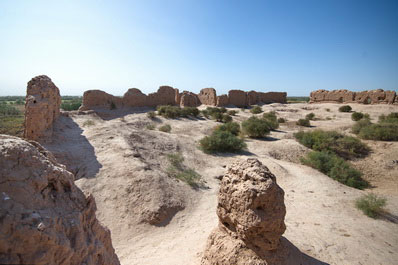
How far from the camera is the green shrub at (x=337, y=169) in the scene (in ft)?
28.3

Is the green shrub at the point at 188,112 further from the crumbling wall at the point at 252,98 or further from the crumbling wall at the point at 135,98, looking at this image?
the crumbling wall at the point at 252,98

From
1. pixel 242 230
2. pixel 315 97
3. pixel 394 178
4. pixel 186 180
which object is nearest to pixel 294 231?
pixel 242 230

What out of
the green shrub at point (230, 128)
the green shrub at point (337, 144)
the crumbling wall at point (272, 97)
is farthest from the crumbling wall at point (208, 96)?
the green shrub at point (337, 144)

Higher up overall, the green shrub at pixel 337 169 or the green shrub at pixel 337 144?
the green shrub at pixel 337 144

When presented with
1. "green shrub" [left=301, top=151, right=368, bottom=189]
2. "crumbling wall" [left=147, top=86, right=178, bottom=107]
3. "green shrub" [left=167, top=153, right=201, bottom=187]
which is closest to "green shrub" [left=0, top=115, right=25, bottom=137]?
"green shrub" [left=167, top=153, right=201, bottom=187]

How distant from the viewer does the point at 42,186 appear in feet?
6.40

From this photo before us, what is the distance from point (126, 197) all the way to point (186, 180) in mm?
2153

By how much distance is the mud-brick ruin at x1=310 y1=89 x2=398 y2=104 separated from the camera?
23.6 meters

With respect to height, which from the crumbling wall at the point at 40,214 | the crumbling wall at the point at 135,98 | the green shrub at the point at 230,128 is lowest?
the green shrub at the point at 230,128

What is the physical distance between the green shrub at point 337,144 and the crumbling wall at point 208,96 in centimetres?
1441

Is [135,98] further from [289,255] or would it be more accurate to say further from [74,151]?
[289,255]

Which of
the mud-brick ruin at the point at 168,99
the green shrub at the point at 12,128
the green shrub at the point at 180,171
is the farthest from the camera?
the mud-brick ruin at the point at 168,99

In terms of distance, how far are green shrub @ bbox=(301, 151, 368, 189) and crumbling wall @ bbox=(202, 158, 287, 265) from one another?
22.4 feet

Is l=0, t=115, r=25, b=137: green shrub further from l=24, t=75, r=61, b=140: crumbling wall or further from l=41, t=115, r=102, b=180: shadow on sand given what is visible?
l=41, t=115, r=102, b=180: shadow on sand
